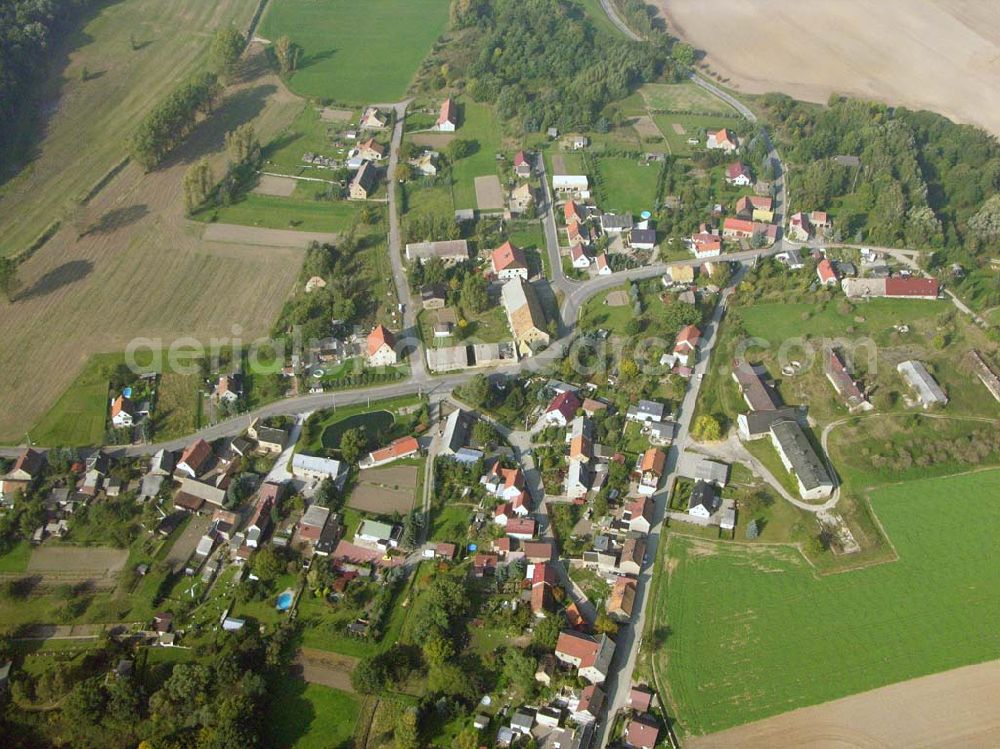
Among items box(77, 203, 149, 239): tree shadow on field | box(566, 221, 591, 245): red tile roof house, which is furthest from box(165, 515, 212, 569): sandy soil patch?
box(566, 221, 591, 245): red tile roof house

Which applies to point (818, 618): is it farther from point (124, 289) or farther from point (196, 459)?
point (124, 289)

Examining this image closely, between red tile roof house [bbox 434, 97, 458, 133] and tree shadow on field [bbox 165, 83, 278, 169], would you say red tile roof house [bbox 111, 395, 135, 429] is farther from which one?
red tile roof house [bbox 434, 97, 458, 133]

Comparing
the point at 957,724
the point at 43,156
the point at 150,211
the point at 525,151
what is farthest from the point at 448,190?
the point at 957,724

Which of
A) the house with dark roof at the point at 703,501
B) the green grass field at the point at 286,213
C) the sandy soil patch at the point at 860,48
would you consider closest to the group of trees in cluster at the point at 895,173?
the sandy soil patch at the point at 860,48

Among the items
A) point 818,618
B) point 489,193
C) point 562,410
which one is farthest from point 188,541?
point 489,193

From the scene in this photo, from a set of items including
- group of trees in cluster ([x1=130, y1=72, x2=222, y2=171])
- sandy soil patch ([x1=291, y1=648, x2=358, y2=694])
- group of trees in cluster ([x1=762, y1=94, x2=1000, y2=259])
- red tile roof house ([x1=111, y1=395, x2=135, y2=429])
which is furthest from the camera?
group of trees in cluster ([x1=130, y1=72, x2=222, y2=171])

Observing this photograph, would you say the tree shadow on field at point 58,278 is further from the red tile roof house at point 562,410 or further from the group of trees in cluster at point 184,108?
the red tile roof house at point 562,410
